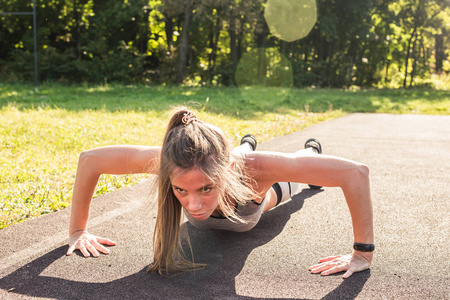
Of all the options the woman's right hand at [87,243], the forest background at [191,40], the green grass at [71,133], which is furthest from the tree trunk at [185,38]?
the woman's right hand at [87,243]

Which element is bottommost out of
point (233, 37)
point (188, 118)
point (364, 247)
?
point (364, 247)

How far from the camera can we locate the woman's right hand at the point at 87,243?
10.5 ft

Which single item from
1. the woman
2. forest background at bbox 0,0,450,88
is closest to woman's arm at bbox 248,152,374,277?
the woman

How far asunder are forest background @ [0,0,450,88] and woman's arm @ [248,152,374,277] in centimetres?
2056

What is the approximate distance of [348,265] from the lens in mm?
2918

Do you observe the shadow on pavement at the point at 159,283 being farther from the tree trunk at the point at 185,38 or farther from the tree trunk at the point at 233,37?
the tree trunk at the point at 233,37

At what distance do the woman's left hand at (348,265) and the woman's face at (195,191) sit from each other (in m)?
0.90

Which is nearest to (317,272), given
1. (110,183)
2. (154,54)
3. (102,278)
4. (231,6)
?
(102,278)

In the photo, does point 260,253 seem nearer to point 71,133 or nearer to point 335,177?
point 335,177

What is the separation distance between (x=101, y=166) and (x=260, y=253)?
131 centimetres

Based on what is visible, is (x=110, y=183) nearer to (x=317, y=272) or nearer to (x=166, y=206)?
(x=166, y=206)

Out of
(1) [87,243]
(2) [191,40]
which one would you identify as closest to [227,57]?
(2) [191,40]

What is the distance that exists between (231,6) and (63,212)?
2013 cm

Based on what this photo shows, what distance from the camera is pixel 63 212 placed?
13.6 feet
